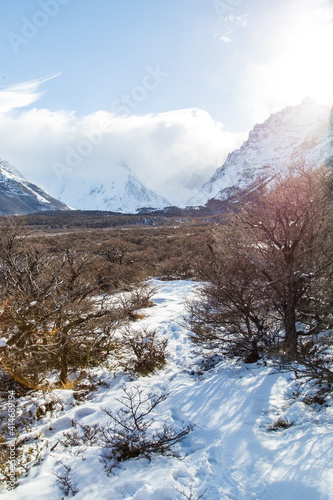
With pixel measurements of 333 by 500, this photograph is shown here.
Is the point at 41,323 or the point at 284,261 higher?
the point at 284,261

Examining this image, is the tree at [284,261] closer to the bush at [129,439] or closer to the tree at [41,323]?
the bush at [129,439]

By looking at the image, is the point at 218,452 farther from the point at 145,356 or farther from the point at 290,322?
the point at 145,356

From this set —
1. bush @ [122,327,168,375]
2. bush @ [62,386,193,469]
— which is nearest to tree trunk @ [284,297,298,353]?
bush @ [62,386,193,469]

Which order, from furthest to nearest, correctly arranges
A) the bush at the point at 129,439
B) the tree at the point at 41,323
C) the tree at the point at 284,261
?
1. the tree at the point at 284,261
2. the tree at the point at 41,323
3. the bush at the point at 129,439

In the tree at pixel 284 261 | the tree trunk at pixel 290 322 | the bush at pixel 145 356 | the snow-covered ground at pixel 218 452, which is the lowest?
the snow-covered ground at pixel 218 452

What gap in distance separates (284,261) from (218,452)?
382 cm

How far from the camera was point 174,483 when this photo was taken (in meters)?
2.88

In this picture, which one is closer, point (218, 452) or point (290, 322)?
point (218, 452)

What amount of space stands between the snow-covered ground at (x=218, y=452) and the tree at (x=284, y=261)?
130cm

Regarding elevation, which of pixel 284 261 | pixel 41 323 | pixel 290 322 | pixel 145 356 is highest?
pixel 284 261

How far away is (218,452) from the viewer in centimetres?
341

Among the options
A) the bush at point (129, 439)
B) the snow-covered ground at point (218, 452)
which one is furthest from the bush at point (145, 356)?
the bush at point (129, 439)

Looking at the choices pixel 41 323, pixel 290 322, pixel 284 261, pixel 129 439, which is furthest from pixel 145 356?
pixel 284 261

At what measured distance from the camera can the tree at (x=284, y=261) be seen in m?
5.27
